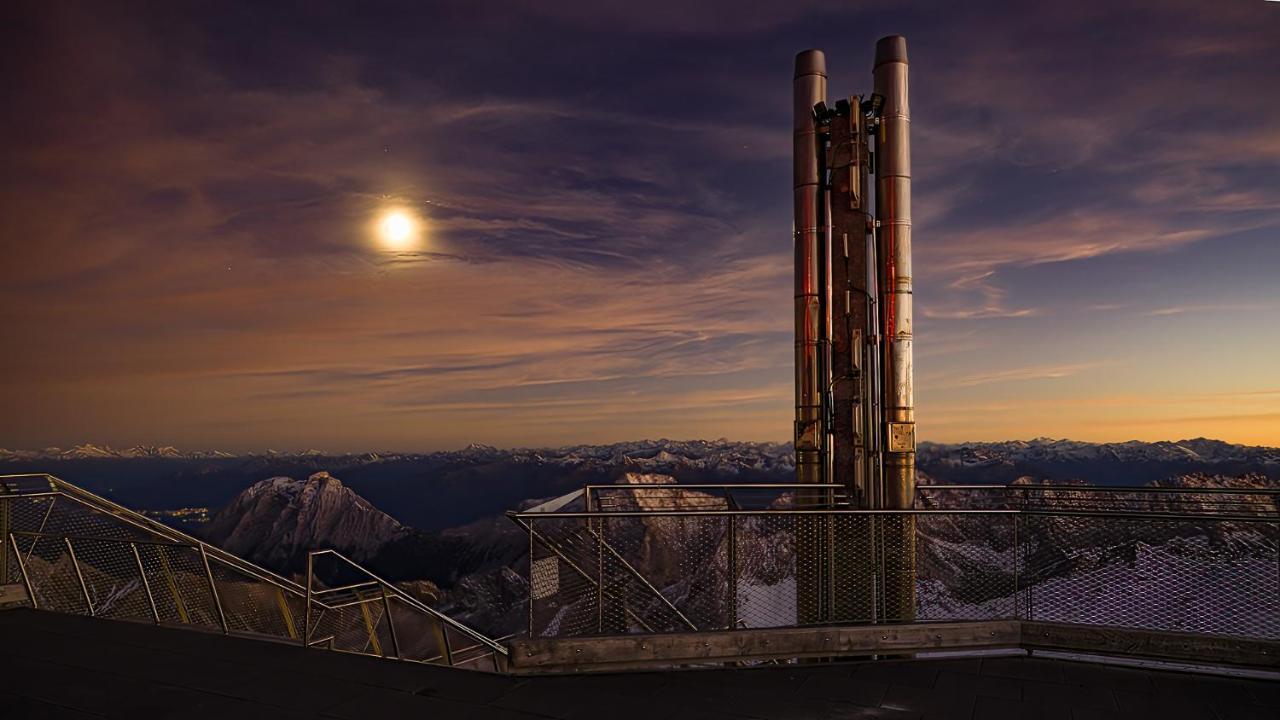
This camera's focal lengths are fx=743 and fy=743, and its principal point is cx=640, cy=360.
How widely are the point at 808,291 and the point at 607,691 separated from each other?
10733mm

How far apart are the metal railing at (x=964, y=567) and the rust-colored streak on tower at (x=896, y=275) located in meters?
3.94

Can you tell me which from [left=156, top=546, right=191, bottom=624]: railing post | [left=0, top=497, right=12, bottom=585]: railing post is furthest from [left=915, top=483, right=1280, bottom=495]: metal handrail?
[left=0, top=497, right=12, bottom=585]: railing post

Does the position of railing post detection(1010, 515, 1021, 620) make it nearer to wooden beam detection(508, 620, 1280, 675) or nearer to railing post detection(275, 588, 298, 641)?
wooden beam detection(508, 620, 1280, 675)

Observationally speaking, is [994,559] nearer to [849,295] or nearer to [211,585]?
[849,295]

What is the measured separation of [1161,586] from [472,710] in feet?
21.7

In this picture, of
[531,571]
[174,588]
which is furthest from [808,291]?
[174,588]

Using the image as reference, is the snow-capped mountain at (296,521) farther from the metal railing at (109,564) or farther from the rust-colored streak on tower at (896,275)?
the rust-colored streak on tower at (896,275)

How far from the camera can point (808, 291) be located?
15172mm

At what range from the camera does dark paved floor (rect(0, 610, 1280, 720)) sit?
18.0 feet

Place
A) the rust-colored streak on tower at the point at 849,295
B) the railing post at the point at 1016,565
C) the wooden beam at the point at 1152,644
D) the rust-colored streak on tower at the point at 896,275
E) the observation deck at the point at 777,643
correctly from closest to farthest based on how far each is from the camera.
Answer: the observation deck at the point at 777,643 < the wooden beam at the point at 1152,644 < the railing post at the point at 1016,565 < the rust-colored streak on tower at the point at 896,275 < the rust-colored streak on tower at the point at 849,295

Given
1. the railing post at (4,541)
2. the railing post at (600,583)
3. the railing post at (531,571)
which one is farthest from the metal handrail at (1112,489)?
the railing post at (4,541)

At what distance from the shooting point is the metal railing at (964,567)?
670cm

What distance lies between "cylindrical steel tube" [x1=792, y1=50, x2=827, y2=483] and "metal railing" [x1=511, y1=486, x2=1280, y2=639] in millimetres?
4580

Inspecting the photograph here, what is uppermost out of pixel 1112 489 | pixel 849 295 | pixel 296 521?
pixel 849 295
